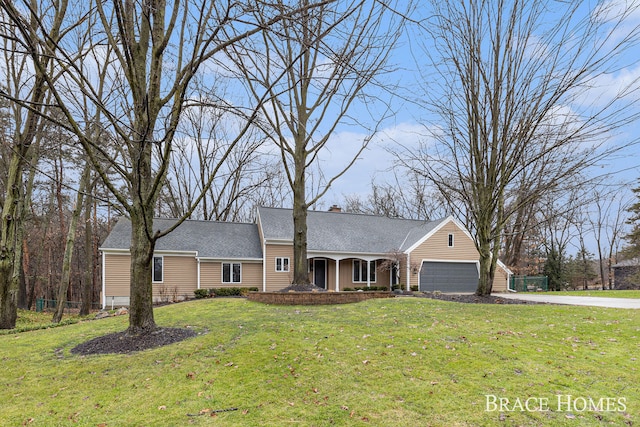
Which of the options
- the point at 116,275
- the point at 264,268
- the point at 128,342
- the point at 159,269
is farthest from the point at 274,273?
the point at 128,342

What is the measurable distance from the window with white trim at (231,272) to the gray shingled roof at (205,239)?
20.6 inches

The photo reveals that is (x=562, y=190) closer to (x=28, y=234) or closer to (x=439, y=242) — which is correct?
(x=439, y=242)

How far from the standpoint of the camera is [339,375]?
5.12m

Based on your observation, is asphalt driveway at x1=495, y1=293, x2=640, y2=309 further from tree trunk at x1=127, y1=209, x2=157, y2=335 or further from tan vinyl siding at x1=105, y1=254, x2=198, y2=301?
tan vinyl siding at x1=105, y1=254, x2=198, y2=301

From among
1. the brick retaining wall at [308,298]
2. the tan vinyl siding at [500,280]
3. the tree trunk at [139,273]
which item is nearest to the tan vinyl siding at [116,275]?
the brick retaining wall at [308,298]

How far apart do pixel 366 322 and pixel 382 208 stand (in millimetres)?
29324

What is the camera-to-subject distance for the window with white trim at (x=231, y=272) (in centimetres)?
2021

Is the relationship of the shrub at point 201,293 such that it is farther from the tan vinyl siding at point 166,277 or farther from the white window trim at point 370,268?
the white window trim at point 370,268

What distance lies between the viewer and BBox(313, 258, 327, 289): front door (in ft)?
72.7

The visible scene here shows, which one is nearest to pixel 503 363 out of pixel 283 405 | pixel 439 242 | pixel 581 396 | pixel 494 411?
pixel 581 396

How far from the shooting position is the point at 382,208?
121ft

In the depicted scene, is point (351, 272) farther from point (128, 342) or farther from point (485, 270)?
point (128, 342)

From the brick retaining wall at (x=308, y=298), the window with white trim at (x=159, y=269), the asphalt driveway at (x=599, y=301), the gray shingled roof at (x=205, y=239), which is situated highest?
the gray shingled roof at (x=205, y=239)

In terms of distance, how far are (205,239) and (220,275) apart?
2.30 metres
